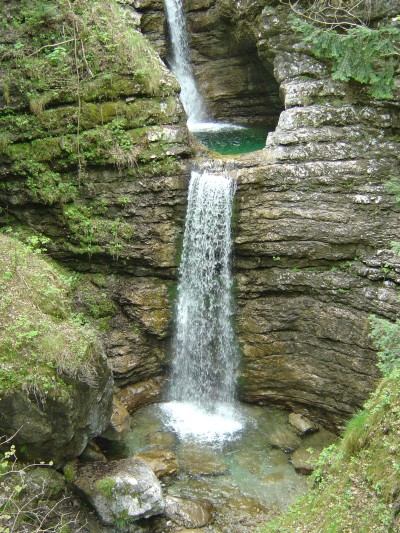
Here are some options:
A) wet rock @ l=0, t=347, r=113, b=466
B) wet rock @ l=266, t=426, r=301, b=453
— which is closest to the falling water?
wet rock @ l=266, t=426, r=301, b=453

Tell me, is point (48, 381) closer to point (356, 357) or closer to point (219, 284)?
point (219, 284)

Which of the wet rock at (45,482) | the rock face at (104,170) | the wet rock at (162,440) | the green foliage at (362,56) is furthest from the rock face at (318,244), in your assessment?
the wet rock at (45,482)

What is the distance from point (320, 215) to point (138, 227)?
3.62 m

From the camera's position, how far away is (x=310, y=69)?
10250 millimetres

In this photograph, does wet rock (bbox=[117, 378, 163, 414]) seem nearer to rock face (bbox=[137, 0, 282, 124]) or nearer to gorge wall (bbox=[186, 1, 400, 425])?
gorge wall (bbox=[186, 1, 400, 425])

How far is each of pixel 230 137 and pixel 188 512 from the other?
368 inches

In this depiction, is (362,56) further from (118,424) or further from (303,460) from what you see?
(118,424)

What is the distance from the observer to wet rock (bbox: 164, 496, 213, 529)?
7.53 m

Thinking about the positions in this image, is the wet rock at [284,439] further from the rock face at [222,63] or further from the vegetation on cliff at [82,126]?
the rock face at [222,63]

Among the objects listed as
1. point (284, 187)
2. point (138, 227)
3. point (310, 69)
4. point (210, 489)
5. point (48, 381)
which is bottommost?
point (210, 489)

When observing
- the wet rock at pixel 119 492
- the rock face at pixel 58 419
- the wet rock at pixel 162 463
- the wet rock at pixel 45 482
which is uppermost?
the rock face at pixel 58 419

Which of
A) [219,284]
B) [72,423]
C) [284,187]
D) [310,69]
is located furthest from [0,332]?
[310,69]

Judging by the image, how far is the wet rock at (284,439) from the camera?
9.41 m

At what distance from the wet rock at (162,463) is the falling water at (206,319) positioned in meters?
0.91
